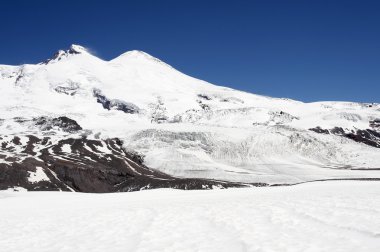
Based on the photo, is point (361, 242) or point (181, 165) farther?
point (181, 165)

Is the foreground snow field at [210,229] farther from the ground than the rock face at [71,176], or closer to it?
closer to it

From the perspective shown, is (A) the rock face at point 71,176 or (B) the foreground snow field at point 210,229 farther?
(A) the rock face at point 71,176

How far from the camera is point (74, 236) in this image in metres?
17.6

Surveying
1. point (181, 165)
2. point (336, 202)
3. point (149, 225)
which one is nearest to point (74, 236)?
point (149, 225)

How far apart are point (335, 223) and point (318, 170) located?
16929 centimetres

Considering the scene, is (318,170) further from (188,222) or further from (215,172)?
(188,222)

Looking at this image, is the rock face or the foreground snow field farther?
the rock face

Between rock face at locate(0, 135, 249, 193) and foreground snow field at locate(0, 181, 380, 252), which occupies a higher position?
rock face at locate(0, 135, 249, 193)

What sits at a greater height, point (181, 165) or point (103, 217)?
point (181, 165)

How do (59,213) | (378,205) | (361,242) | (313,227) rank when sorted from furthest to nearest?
(59,213) < (378,205) < (313,227) < (361,242)

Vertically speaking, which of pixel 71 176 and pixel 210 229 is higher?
pixel 71 176

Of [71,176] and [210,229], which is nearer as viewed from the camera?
[210,229]

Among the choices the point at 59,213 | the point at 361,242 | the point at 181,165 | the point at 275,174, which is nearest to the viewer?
the point at 361,242

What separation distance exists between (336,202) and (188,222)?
878 cm
